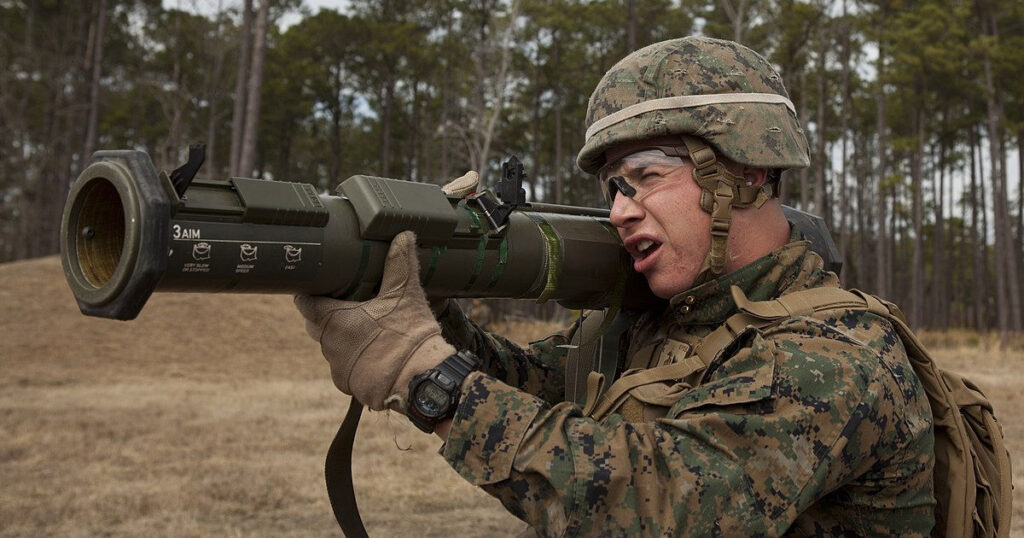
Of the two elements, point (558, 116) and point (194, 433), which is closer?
point (194, 433)

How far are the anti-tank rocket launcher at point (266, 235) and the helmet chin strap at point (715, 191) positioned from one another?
18.5 inches

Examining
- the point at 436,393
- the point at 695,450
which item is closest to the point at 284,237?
the point at 436,393

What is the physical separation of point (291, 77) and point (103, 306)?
31556mm

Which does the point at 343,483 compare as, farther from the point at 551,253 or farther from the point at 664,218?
the point at 664,218

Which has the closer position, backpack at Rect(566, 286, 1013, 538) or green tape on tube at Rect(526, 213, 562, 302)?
backpack at Rect(566, 286, 1013, 538)

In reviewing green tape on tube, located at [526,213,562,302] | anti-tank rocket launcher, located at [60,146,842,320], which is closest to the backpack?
green tape on tube, located at [526,213,562,302]

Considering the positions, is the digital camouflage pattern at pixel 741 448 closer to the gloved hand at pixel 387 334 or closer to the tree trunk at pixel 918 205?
the gloved hand at pixel 387 334

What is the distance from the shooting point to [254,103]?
1828cm

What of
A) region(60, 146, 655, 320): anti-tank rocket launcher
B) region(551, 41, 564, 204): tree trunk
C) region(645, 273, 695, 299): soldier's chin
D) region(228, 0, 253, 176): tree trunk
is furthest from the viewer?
region(551, 41, 564, 204): tree trunk

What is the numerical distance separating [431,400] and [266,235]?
501 millimetres

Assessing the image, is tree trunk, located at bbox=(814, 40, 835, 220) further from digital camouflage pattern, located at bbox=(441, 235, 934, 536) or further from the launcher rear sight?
digital camouflage pattern, located at bbox=(441, 235, 934, 536)

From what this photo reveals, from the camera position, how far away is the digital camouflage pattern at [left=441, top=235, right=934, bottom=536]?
66.2 inches

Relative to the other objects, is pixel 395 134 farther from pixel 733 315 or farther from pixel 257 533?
pixel 733 315

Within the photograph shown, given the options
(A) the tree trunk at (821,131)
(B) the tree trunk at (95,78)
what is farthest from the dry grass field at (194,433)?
(B) the tree trunk at (95,78)
